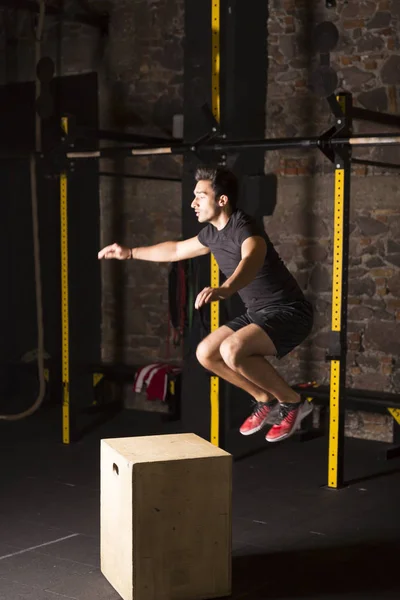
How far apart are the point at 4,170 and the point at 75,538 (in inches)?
195

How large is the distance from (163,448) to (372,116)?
3097mm

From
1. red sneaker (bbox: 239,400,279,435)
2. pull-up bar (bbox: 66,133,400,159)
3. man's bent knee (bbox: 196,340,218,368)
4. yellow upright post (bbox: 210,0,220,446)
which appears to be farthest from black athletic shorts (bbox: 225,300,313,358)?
yellow upright post (bbox: 210,0,220,446)

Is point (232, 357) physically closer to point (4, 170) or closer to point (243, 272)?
point (243, 272)

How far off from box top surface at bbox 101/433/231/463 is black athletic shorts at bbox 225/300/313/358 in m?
0.66

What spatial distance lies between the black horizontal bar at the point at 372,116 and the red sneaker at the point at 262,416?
86.4 inches

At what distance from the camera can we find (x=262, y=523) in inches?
231

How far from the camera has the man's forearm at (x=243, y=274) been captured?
4609 mm

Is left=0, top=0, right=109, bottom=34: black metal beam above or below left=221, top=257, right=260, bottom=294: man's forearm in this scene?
above

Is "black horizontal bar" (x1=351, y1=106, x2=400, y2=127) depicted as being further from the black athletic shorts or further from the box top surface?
the box top surface

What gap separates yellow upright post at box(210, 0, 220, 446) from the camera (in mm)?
6949

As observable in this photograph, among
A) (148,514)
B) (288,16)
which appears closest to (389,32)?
(288,16)

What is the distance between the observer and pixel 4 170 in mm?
9570

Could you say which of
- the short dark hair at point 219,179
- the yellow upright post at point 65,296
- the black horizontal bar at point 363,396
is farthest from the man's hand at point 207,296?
the yellow upright post at point 65,296

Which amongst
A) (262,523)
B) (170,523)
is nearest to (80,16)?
(262,523)
